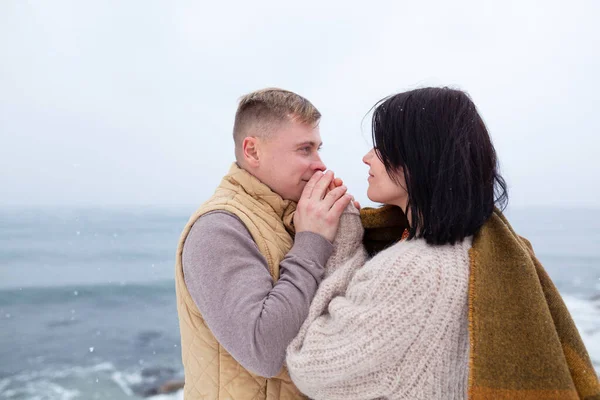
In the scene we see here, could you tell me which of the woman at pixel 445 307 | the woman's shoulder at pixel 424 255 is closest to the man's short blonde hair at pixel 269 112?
the woman at pixel 445 307

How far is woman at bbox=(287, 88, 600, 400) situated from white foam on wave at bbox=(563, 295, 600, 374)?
23.6ft

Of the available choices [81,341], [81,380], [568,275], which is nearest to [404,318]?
[81,380]

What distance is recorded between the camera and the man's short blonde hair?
6.01 ft

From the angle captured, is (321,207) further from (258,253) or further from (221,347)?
(221,347)

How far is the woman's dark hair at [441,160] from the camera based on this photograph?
1.33 m

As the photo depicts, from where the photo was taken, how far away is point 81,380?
8766 mm

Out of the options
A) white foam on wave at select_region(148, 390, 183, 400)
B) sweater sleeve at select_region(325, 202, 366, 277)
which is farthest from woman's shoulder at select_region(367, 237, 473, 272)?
white foam on wave at select_region(148, 390, 183, 400)

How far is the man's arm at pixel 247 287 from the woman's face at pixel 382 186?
24cm

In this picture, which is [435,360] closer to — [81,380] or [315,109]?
[315,109]

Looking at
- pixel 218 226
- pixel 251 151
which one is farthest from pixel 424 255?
pixel 251 151

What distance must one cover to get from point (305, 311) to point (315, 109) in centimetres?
89

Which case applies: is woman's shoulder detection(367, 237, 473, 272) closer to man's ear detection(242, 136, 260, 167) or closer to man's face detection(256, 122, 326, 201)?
man's face detection(256, 122, 326, 201)

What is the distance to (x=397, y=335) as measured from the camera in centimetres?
123

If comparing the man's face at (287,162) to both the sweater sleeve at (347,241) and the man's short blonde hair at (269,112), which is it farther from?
the sweater sleeve at (347,241)
